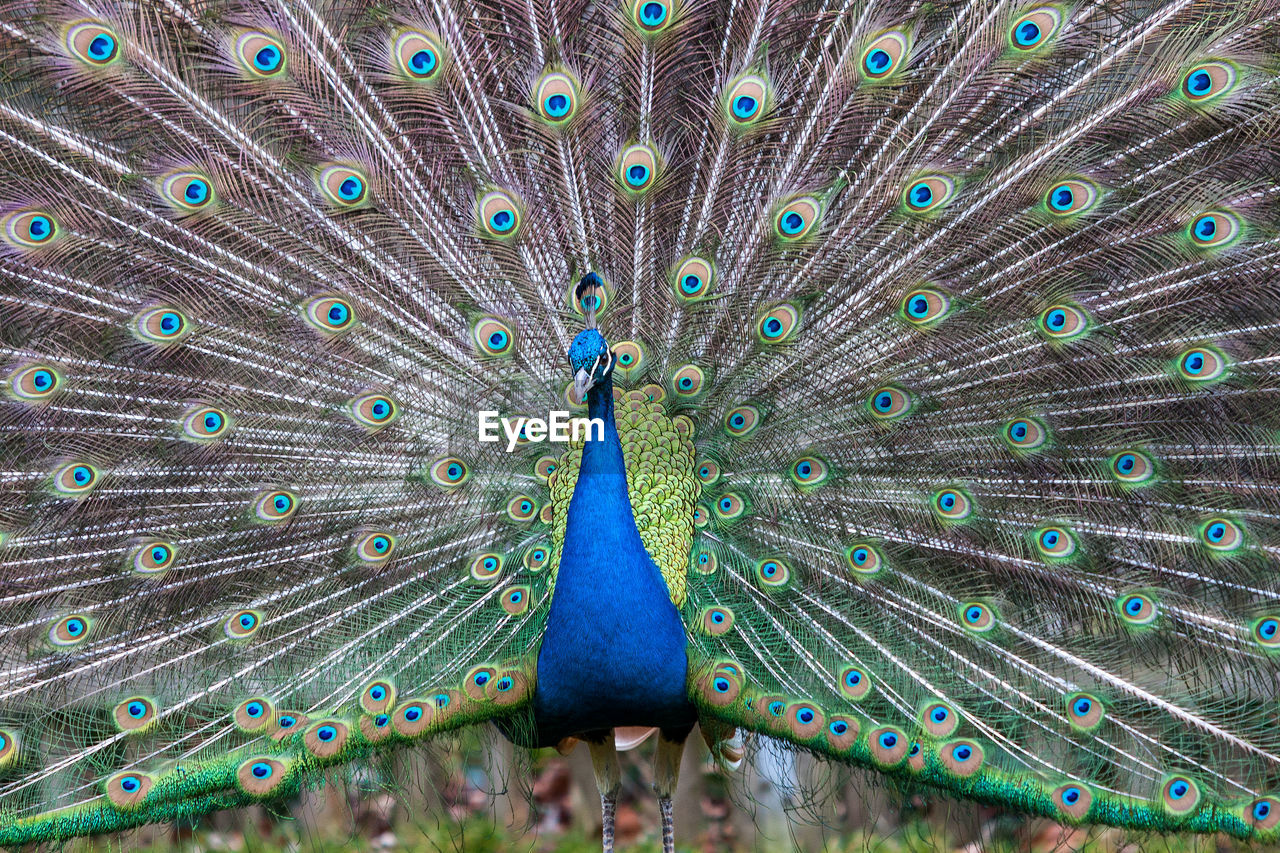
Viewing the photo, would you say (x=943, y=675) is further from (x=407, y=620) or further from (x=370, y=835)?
(x=370, y=835)

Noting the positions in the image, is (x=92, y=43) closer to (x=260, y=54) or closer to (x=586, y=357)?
(x=260, y=54)

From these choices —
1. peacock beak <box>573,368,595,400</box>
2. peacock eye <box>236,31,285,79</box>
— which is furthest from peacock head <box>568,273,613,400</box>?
peacock eye <box>236,31,285,79</box>

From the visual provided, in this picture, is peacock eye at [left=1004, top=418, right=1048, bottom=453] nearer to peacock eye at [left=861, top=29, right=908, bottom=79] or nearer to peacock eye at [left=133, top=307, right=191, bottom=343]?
Answer: peacock eye at [left=861, top=29, right=908, bottom=79]

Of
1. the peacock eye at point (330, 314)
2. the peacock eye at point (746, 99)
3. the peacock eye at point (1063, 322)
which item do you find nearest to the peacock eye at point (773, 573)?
the peacock eye at point (1063, 322)

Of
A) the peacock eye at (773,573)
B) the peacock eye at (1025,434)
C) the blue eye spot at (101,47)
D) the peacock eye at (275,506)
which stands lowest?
the peacock eye at (773,573)

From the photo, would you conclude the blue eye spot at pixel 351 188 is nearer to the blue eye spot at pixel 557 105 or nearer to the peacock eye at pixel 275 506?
the blue eye spot at pixel 557 105

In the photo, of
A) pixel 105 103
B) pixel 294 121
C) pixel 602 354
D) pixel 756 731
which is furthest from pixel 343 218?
pixel 756 731

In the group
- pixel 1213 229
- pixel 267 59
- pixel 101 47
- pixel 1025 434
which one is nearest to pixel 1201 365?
pixel 1213 229
